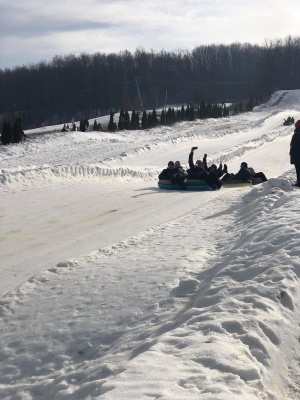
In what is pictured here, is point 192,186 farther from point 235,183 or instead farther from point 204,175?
point 235,183

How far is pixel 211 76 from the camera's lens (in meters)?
124

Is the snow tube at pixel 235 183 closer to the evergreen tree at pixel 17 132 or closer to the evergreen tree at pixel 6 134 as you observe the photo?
the evergreen tree at pixel 6 134

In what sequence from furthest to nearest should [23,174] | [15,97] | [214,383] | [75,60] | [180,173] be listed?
1. [75,60]
2. [15,97]
3. [180,173]
4. [23,174]
5. [214,383]

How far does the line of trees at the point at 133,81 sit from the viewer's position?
105m

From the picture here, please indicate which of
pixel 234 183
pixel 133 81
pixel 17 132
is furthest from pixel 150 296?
pixel 133 81

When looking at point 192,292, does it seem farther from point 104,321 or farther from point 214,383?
point 214,383

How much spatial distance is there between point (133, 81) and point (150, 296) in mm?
100765

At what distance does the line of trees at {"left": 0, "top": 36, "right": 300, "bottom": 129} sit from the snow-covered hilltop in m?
84.4

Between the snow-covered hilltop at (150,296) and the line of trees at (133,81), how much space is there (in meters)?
84.4

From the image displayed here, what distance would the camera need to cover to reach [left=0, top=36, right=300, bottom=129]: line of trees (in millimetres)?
104688

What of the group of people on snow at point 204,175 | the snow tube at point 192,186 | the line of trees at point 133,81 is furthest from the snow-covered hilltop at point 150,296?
the line of trees at point 133,81

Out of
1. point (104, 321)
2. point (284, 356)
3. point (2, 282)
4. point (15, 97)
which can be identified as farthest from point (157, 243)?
point (15, 97)

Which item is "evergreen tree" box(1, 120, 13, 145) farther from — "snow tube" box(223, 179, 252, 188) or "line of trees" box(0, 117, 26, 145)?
"snow tube" box(223, 179, 252, 188)

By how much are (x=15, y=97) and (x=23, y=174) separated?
95672mm
